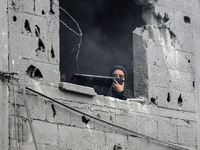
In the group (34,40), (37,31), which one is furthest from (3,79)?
(37,31)

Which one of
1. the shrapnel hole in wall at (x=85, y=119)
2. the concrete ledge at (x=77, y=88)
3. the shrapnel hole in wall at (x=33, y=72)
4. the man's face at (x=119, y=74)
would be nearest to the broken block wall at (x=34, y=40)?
the shrapnel hole in wall at (x=33, y=72)

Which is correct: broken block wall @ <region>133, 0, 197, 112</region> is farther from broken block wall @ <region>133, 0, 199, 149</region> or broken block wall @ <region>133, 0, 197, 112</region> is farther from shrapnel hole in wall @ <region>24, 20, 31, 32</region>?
shrapnel hole in wall @ <region>24, 20, 31, 32</region>

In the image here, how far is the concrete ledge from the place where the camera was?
11500 mm

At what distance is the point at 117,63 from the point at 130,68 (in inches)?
10.0

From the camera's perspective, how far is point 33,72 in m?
11.2

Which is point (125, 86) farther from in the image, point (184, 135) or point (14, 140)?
point (14, 140)

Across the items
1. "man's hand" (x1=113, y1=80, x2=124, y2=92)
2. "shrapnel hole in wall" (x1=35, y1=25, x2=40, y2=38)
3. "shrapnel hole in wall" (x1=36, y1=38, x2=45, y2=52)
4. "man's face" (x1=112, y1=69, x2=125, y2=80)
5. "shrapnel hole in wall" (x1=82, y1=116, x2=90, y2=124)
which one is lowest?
"shrapnel hole in wall" (x1=82, y1=116, x2=90, y2=124)

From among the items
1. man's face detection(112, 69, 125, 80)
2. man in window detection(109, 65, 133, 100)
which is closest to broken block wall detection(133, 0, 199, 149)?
man in window detection(109, 65, 133, 100)

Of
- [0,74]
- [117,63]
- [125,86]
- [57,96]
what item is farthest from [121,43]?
[0,74]

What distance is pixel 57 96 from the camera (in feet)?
37.6

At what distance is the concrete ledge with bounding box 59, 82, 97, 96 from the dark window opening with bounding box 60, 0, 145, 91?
251 cm

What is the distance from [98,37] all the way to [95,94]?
9.57 feet

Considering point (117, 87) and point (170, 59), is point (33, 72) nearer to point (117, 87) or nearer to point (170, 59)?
point (117, 87)

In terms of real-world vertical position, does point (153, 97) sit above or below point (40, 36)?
below
